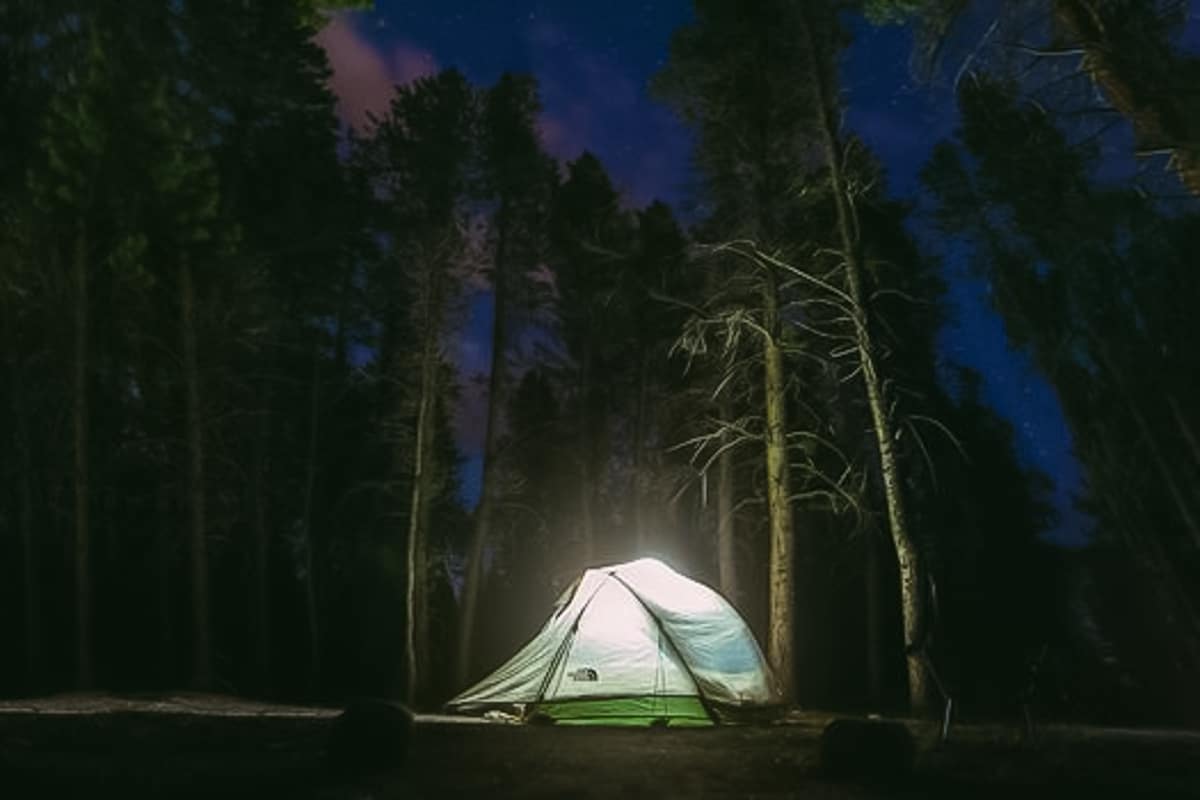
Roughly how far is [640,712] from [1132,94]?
24.9ft

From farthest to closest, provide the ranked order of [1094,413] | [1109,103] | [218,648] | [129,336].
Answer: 1. [218,648]
2. [1094,413]
3. [129,336]
4. [1109,103]

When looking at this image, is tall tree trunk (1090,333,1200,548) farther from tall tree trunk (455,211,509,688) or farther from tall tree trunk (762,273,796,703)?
tall tree trunk (455,211,509,688)

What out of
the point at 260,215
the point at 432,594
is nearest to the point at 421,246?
the point at 260,215

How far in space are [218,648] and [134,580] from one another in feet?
8.60

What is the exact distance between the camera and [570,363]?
25.3m

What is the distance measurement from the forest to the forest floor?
4.46 feet

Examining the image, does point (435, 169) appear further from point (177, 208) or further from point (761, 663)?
point (761, 663)

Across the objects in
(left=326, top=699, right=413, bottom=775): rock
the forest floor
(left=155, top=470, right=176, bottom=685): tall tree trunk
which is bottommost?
the forest floor

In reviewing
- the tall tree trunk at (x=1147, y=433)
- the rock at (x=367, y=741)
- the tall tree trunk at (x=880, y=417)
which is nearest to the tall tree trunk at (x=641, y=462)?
the tall tree trunk at (x=1147, y=433)

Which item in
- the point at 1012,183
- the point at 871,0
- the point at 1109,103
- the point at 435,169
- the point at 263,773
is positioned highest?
the point at 435,169

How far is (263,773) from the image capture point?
19.2 ft

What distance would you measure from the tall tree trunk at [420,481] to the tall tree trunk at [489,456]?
207cm

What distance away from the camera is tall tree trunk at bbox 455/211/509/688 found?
20250 mm

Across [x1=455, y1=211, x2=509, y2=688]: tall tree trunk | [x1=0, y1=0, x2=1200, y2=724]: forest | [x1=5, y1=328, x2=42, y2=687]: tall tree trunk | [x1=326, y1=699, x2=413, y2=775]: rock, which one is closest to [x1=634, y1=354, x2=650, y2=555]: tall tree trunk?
[x1=0, y1=0, x2=1200, y2=724]: forest
